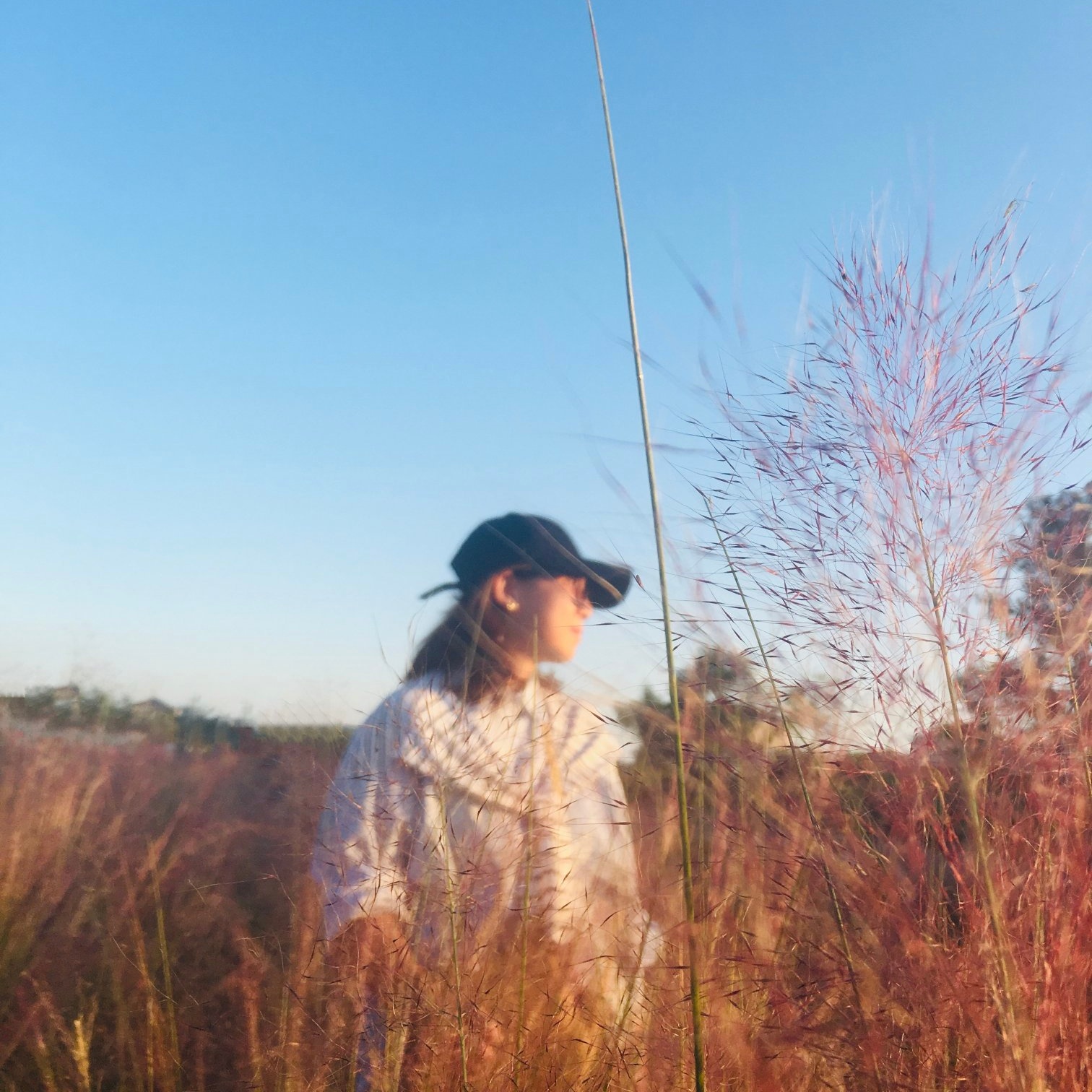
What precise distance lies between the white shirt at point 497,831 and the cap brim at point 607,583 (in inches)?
7.3

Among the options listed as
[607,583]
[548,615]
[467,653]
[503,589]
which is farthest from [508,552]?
[607,583]

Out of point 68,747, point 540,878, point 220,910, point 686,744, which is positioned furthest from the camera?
point 68,747

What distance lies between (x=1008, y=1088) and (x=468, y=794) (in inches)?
36.1

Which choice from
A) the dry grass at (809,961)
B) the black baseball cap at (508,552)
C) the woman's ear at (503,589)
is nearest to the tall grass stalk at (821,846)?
the dry grass at (809,961)

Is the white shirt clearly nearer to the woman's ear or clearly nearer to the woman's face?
the woman's face

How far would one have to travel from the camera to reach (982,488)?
3.79 feet

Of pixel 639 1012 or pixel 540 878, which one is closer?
pixel 639 1012

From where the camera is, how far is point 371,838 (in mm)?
1592

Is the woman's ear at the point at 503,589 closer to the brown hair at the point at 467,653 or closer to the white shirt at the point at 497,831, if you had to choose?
the brown hair at the point at 467,653

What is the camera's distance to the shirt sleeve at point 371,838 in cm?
154

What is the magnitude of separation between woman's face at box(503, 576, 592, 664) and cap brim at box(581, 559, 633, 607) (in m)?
0.03

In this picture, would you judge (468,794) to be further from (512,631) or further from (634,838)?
(512,631)

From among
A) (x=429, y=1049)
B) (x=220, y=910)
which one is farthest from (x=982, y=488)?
(x=220, y=910)

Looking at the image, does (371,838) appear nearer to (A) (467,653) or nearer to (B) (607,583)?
(A) (467,653)
